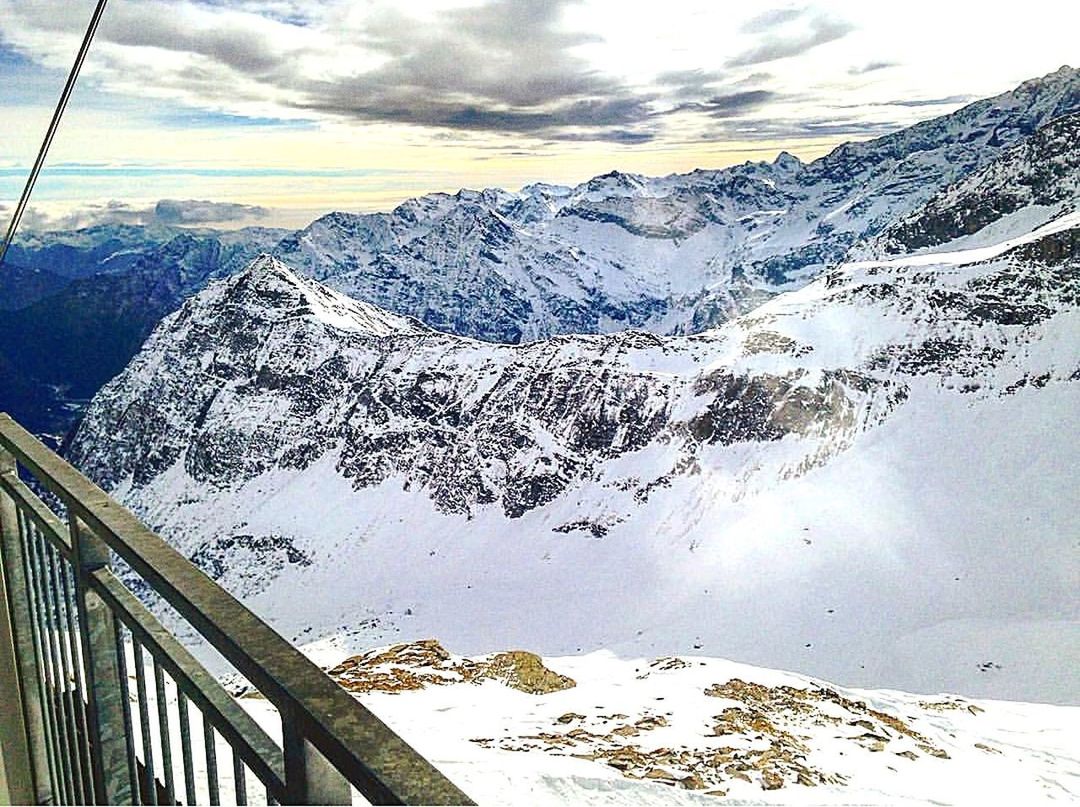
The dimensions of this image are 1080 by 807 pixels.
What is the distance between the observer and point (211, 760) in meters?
1.24

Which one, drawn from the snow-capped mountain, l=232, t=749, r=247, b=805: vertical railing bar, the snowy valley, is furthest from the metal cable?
the snow-capped mountain

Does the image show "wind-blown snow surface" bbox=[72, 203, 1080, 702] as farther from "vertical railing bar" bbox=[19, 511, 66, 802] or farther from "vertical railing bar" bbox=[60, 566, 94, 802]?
"vertical railing bar" bbox=[60, 566, 94, 802]

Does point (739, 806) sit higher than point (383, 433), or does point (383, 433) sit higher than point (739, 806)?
point (739, 806)

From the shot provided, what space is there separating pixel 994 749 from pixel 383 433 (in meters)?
85.8

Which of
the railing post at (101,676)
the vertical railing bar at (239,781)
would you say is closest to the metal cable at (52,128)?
the railing post at (101,676)

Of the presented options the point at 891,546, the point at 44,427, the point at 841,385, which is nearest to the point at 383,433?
the point at 841,385

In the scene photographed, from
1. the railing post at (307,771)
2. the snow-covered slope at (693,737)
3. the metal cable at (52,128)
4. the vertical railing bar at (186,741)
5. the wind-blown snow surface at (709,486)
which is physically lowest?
the wind-blown snow surface at (709,486)

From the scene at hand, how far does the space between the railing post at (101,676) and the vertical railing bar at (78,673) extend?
112 millimetres

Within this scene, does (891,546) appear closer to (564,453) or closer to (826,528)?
(826,528)

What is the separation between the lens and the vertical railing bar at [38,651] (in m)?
2.40

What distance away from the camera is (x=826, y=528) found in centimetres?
6269

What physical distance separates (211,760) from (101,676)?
755 mm

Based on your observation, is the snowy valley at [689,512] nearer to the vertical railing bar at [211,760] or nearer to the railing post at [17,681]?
the railing post at [17,681]

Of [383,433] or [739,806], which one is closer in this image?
[739,806]
